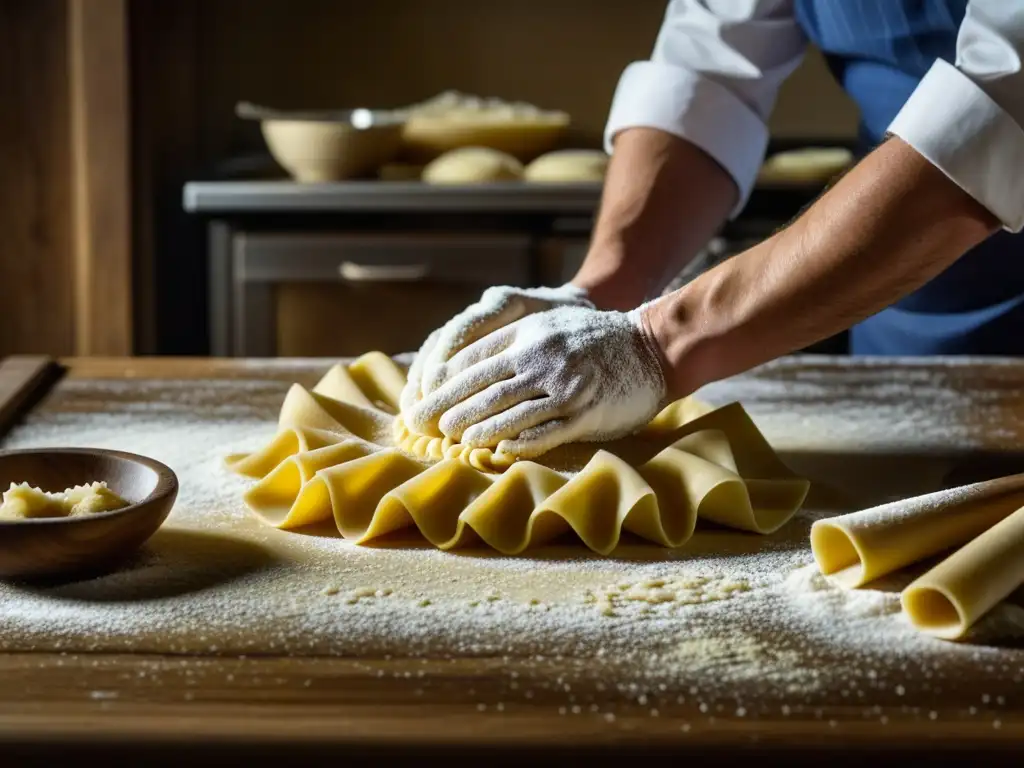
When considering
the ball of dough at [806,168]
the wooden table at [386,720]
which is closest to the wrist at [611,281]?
the wooden table at [386,720]

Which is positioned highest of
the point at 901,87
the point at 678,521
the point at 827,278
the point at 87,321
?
the point at 901,87

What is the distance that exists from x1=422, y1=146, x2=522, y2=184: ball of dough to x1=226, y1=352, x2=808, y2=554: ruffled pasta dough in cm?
152

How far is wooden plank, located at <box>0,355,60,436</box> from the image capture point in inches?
53.5

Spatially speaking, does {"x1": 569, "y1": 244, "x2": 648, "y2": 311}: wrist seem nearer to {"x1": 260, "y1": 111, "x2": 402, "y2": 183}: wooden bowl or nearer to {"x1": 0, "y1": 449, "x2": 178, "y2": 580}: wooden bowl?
{"x1": 0, "y1": 449, "x2": 178, "y2": 580}: wooden bowl

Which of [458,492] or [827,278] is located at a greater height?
[827,278]

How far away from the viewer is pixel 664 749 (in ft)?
2.20

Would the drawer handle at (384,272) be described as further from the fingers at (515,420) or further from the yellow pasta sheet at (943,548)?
the yellow pasta sheet at (943,548)

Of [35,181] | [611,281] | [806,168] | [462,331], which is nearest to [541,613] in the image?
[462,331]

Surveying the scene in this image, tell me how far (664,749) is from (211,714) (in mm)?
240

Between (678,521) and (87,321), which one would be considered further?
(87,321)

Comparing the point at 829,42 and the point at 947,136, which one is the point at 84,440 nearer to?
the point at 947,136

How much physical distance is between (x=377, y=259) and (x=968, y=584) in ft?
6.51

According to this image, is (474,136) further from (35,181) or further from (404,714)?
(404,714)

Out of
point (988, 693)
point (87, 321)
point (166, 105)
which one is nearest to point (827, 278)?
point (988, 693)
